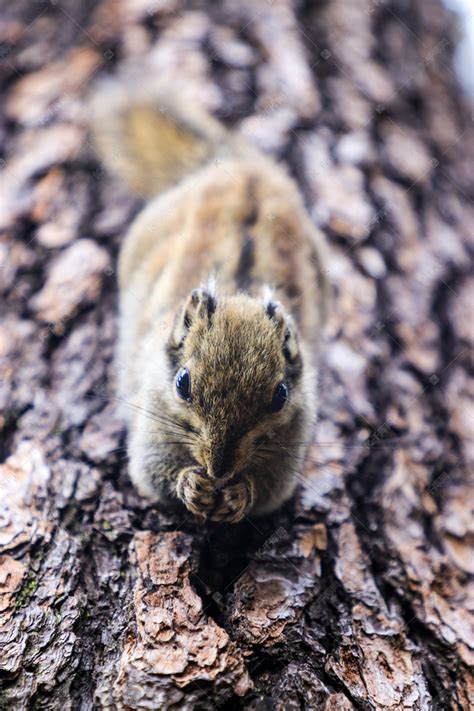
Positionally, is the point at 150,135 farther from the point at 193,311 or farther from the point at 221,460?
the point at 221,460

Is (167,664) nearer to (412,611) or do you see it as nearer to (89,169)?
(412,611)

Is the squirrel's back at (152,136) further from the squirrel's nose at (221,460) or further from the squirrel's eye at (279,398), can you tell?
the squirrel's nose at (221,460)

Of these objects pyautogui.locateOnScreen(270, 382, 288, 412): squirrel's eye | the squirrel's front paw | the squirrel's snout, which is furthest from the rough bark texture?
pyautogui.locateOnScreen(270, 382, 288, 412): squirrel's eye

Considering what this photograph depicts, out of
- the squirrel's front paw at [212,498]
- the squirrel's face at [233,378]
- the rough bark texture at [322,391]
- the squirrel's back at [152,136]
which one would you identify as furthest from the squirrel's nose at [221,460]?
the squirrel's back at [152,136]

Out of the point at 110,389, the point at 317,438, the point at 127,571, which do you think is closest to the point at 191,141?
the point at 110,389

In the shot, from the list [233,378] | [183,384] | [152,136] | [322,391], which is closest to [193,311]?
[183,384]

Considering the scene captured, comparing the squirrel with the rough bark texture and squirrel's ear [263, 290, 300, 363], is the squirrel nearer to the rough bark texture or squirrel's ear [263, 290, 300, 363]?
squirrel's ear [263, 290, 300, 363]
